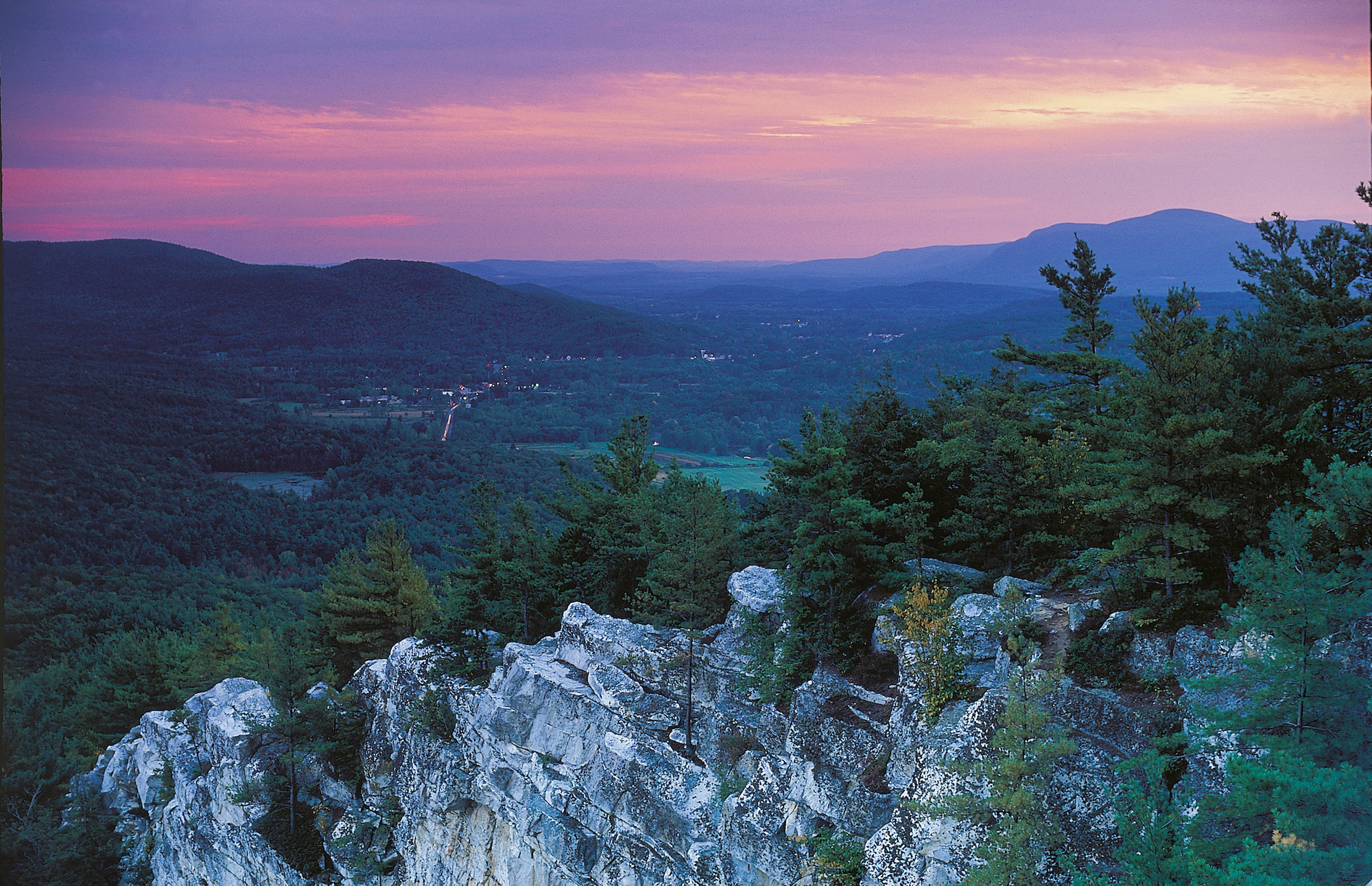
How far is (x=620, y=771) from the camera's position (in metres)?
22.7

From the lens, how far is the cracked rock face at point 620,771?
15.3 metres

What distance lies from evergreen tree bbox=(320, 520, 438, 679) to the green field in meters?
34.3

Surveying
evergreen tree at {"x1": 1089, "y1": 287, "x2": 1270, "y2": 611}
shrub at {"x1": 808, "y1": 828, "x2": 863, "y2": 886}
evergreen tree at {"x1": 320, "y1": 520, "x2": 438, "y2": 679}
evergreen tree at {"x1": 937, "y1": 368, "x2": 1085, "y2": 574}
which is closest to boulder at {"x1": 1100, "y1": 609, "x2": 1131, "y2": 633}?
evergreen tree at {"x1": 1089, "y1": 287, "x2": 1270, "y2": 611}

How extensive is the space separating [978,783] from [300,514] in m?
95.9

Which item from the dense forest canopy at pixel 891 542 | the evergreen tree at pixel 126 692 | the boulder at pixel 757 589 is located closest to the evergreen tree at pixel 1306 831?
the dense forest canopy at pixel 891 542

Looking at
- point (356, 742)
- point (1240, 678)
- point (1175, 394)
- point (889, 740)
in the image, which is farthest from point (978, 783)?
point (356, 742)

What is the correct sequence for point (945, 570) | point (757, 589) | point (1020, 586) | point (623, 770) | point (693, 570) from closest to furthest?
point (1020, 586) < point (945, 570) < point (623, 770) < point (757, 589) < point (693, 570)

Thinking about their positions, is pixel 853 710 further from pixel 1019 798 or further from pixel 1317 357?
pixel 1317 357

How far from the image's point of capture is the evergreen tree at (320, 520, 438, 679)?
38.0 metres

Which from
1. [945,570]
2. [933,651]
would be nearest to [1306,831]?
[933,651]

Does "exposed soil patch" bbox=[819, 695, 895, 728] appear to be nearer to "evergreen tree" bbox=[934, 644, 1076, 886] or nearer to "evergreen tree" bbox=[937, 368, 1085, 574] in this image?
"evergreen tree" bbox=[934, 644, 1076, 886]

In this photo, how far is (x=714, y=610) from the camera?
82.0ft

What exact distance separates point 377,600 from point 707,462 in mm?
67572

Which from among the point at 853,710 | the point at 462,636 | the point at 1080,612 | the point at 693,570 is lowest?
the point at 462,636
